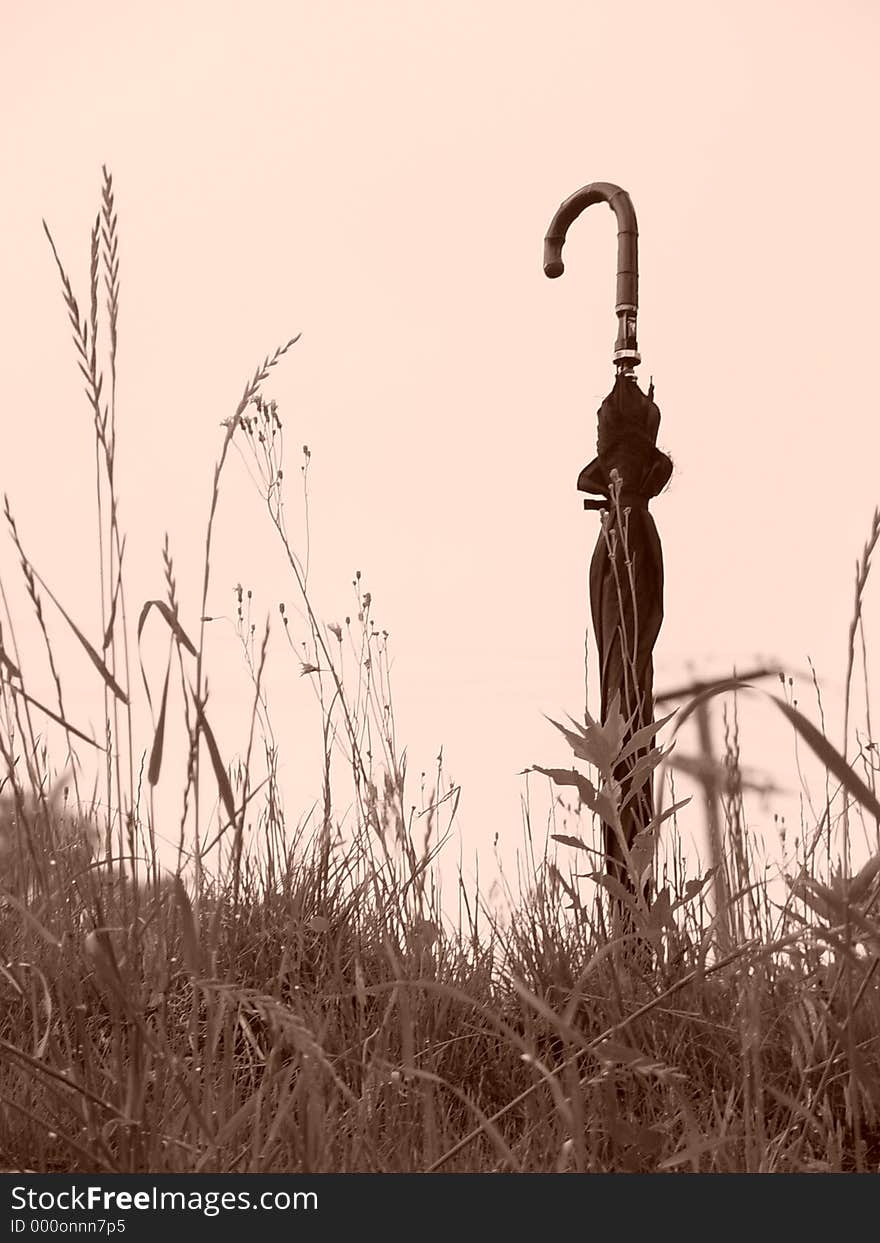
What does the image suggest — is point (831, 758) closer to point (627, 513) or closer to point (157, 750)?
point (157, 750)

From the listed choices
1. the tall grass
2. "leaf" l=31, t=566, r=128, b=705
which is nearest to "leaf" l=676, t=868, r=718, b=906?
the tall grass

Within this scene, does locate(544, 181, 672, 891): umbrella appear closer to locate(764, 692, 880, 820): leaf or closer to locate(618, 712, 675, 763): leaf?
locate(618, 712, 675, 763): leaf

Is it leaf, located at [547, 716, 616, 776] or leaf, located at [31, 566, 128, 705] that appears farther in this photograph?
leaf, located at [547, 716, 616, 776]

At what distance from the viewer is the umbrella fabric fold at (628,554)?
2.88 meters

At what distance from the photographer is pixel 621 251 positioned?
3.38m

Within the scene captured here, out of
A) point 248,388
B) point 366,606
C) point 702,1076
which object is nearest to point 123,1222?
point 248,388

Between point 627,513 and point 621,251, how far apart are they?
3.20ft

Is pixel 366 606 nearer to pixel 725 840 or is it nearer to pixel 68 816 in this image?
pixel 68 816

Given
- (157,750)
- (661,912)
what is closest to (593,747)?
(661,912)

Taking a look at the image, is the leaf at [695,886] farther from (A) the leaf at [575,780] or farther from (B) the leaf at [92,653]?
(B) the leaf at [92,653]

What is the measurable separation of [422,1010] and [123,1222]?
843 mm

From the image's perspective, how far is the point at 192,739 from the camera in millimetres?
1125

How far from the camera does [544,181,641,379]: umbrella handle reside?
3.29 meters

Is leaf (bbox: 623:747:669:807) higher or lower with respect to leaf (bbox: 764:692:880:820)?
higher
